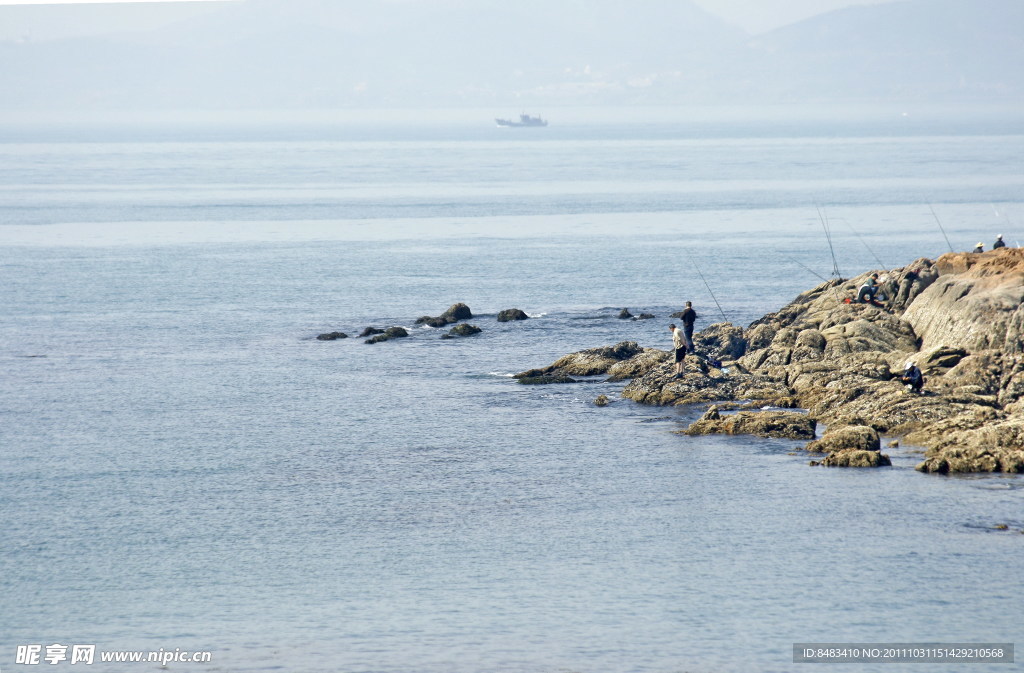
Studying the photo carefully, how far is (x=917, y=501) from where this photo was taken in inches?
1203

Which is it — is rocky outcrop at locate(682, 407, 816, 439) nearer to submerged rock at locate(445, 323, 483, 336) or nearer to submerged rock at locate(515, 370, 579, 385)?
submerged rock at locate(515, 370, 579, 385)

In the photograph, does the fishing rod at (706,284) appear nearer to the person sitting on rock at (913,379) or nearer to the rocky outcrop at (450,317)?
the rocky outcrop at (450,317)

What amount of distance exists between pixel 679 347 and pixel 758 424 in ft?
16.0

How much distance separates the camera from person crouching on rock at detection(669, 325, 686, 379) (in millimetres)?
40875

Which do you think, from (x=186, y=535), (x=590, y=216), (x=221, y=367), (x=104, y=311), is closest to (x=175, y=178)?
(x=590, y=216)

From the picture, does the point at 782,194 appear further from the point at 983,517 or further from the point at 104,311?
the point at 983,517

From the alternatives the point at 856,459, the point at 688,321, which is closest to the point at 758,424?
the point at 856,459

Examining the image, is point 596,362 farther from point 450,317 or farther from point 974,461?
point 974,461

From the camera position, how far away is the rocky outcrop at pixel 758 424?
36.8m

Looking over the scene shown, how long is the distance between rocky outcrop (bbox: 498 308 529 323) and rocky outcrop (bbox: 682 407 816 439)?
20.3 meters

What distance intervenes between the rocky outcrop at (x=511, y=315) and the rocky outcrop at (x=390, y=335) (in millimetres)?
4956

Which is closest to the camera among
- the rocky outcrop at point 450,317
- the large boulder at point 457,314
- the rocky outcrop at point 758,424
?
the rocky outcrop at point 758,424

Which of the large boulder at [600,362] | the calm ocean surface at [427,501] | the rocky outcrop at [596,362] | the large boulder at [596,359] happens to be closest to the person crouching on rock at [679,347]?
the calm ocean surface at [427,501]

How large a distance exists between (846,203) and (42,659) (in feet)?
345
